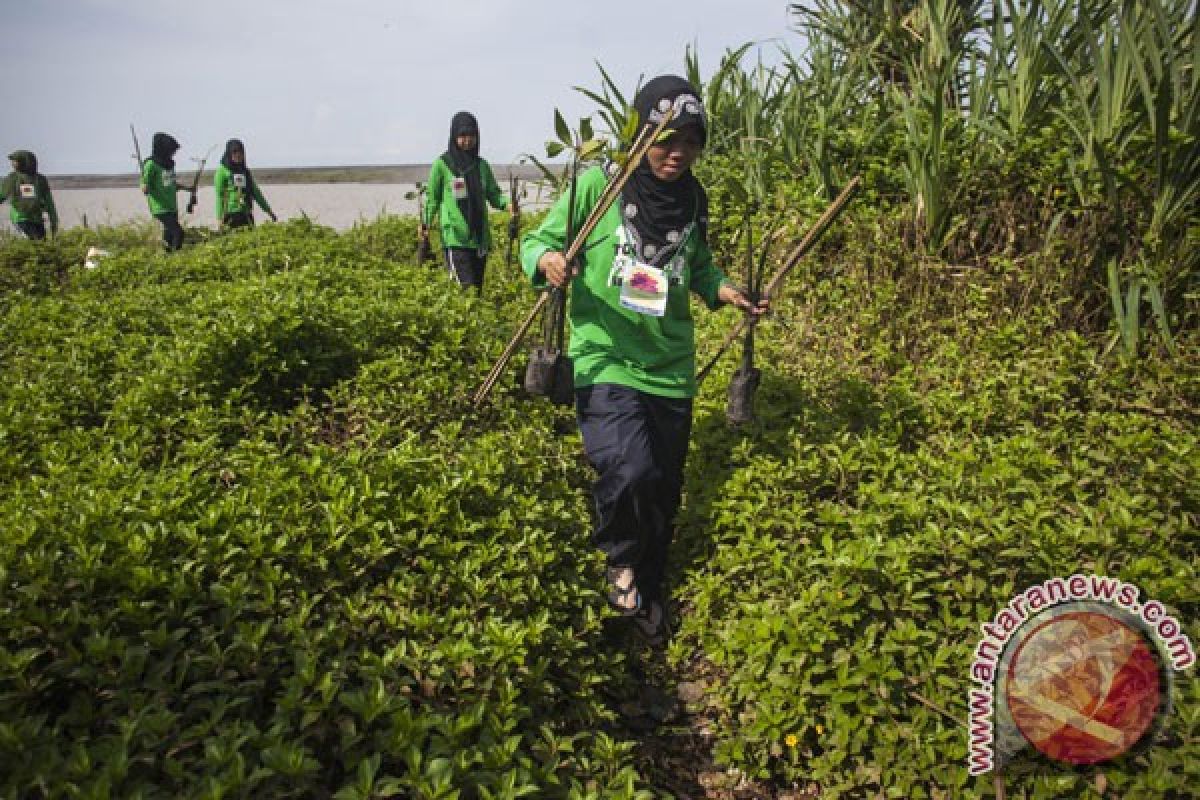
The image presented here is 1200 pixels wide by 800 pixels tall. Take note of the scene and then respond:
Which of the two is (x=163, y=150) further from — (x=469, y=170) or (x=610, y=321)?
(x=610, y=321)

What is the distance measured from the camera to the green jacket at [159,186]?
33.5ft

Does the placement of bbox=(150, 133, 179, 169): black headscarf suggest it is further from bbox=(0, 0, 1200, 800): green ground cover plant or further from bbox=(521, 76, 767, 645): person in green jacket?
bbox=(521, 76, 767, 645): person in green jacket

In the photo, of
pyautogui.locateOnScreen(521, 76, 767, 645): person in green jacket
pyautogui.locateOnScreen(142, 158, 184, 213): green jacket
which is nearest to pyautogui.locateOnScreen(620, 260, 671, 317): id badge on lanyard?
pyautogui.locateOnScreen(521, 76, 767, 645): person in green jacket

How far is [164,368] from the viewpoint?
138 inches

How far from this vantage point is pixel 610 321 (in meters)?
3.25

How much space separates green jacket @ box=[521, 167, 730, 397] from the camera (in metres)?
3.21

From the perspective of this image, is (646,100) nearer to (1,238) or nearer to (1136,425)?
(1136,425)

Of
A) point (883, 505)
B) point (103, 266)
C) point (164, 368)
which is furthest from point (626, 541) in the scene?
point (103, 266)

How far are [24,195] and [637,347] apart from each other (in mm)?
10919

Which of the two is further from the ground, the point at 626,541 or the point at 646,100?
the point at 646,100

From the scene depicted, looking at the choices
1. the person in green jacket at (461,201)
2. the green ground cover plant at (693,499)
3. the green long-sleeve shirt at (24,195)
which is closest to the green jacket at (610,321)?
the green ground cover plant at (693,499)

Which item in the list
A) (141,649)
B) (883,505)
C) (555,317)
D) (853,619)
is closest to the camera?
(141,649)

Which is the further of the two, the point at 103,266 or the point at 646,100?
the point at 103,266

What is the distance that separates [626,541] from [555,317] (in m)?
1.04
